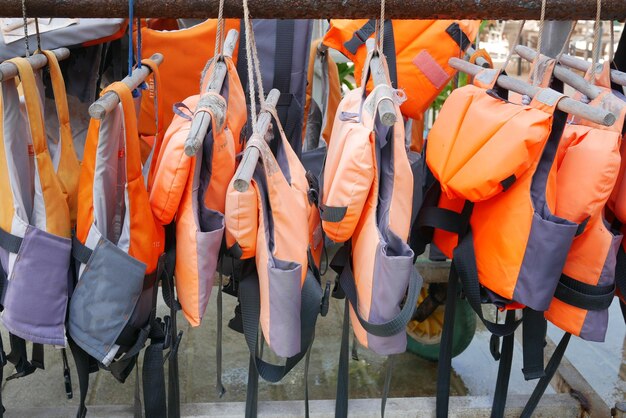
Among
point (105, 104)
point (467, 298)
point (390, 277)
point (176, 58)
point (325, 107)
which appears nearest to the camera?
point (105, 104)

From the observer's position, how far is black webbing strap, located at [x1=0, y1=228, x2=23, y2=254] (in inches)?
58.1

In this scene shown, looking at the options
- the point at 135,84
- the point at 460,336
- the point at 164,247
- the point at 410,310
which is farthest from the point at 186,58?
the point at 460,336

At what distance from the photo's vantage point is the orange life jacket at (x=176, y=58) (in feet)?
7.80

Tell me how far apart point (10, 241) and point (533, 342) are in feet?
4.45

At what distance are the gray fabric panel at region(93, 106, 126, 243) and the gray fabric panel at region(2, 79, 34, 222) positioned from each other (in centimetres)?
17

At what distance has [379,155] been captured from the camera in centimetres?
158

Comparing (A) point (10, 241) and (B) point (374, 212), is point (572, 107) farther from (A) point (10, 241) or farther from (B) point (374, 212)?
(A) point (10, 241)

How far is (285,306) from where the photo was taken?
5.04 feet

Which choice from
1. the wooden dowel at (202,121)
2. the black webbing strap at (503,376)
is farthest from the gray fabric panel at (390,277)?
the black webbing strap at (503,376)

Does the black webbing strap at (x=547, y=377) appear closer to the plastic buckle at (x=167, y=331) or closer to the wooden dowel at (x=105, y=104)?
the plastic buckle at (x=167, y=331)

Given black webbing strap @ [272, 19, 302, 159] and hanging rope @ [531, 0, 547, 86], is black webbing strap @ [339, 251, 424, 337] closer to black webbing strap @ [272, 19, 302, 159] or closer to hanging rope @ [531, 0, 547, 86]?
hanging rope @ [531, 0, 547, 86]

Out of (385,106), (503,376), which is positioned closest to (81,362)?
(385,106)

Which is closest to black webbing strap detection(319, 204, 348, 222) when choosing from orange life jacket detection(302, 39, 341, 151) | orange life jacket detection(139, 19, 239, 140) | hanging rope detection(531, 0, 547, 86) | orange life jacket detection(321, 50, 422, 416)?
orange life jacket detection(321, 50, 422, 416)

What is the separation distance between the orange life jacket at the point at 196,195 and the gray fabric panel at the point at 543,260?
0.73 meters
